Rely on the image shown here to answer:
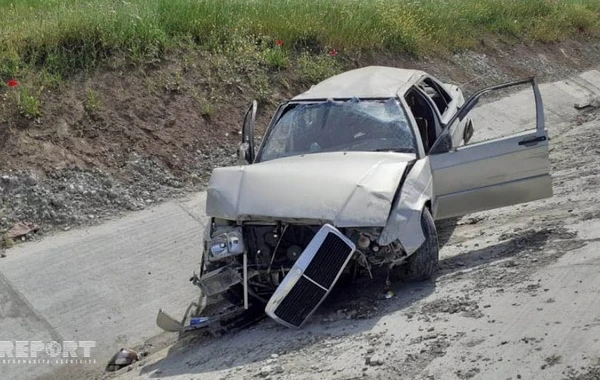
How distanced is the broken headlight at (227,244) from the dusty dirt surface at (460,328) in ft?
2.15

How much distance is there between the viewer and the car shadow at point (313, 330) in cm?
614

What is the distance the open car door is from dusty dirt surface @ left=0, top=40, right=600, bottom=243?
10.8ft

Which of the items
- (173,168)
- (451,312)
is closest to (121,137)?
(173,168)

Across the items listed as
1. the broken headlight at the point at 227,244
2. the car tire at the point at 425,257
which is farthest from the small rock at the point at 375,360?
the broken headlight at the point at 227,244

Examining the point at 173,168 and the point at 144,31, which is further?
the point at 144,31

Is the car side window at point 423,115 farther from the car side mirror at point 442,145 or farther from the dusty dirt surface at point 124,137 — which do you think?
the dusty dirt surface at point 124,137

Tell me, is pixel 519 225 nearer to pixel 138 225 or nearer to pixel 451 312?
pixel 451 312

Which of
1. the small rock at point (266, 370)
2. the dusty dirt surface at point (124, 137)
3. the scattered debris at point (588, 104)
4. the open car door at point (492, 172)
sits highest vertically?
the open car door at point (492, 172)

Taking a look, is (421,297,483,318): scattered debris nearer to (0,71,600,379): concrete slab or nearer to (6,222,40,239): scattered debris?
(0,71,600,379): concrete slab

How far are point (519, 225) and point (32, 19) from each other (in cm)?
701

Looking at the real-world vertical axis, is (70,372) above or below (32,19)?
Result: below

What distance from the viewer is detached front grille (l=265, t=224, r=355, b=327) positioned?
620 cm

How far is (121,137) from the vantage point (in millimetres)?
10156

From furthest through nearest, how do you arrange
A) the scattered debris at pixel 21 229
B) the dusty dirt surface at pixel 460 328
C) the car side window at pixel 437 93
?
the car side window at pixel 437 93
the scattered debris at pixel 21 229
the dusty dirt surface at pixel 460 328
